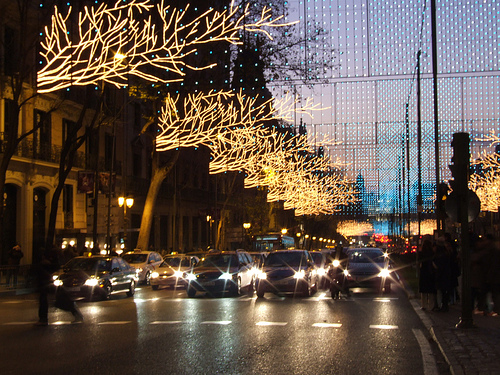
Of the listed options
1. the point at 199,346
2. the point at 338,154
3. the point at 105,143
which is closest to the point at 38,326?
the point at 199,346

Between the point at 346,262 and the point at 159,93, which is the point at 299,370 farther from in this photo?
the point at 159,93

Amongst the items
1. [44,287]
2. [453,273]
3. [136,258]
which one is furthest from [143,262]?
[453,273]

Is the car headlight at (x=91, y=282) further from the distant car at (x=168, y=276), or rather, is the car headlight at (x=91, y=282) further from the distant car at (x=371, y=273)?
the distant car at (x=371, y=273)

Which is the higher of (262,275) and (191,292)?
(262,275)

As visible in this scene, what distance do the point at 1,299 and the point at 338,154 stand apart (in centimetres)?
4042

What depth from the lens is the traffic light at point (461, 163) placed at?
12.9m

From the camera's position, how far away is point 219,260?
24625 mm

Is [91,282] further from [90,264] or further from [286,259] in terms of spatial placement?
[286,259]

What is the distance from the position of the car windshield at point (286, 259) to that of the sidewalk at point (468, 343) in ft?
26.4

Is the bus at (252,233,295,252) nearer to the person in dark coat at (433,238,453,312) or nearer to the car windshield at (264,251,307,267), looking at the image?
the car windshield at (264,251,307,267)

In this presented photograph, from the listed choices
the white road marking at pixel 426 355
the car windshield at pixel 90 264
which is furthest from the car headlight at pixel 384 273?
the white road marking at pixel 426 355

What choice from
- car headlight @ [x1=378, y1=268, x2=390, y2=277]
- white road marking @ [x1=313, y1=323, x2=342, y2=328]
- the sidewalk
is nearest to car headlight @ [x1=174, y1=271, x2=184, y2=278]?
car headlight @ [x1=378, y1=268, x2=390, y2=277]

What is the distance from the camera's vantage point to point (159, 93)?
111 ft

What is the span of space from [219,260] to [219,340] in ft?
41.6
